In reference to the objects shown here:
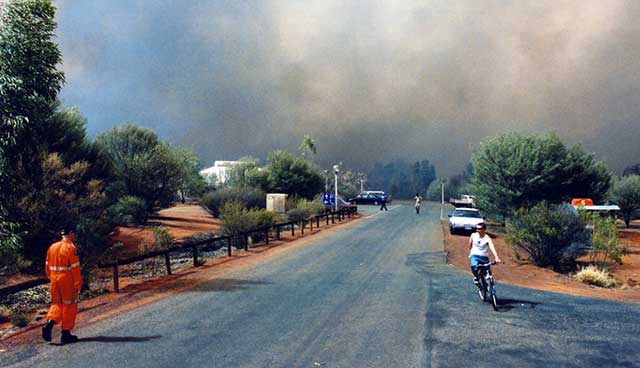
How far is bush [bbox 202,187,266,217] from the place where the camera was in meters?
44.8

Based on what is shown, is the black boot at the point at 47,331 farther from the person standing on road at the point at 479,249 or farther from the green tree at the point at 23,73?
the person standing on road at the point at 479,249

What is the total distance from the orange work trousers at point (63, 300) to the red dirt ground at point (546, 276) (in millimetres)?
11882

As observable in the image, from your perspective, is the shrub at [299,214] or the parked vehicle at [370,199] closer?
the shrub at [299,214]

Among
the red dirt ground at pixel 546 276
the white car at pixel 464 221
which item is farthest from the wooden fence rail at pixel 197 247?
the white car at pixel 464 221

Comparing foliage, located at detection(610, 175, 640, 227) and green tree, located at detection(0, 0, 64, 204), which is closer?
green tree, located at detection(0, 0, 64, 204)

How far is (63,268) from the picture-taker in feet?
26.0

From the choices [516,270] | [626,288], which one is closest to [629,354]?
[626,288]

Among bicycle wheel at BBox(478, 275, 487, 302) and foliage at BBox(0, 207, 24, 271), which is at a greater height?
foliage at BBox(0, 207, 24, 271)

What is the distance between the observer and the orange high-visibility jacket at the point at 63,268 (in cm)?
788

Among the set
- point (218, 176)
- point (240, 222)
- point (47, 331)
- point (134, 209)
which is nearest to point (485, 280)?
point (47, 331)

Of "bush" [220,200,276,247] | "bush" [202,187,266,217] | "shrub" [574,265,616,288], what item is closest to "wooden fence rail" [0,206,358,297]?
"bush" [220,200,276,247]

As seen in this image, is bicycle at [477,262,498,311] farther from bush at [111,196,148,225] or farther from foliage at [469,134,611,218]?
bush at [111,196,148,225]

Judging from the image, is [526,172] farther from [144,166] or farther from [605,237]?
[144,166]

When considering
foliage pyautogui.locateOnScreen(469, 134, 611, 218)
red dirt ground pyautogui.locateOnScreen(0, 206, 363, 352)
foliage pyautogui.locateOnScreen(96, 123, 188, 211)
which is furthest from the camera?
foliage pyautogui.locateOnScreen(96, 123, 188, 211)
